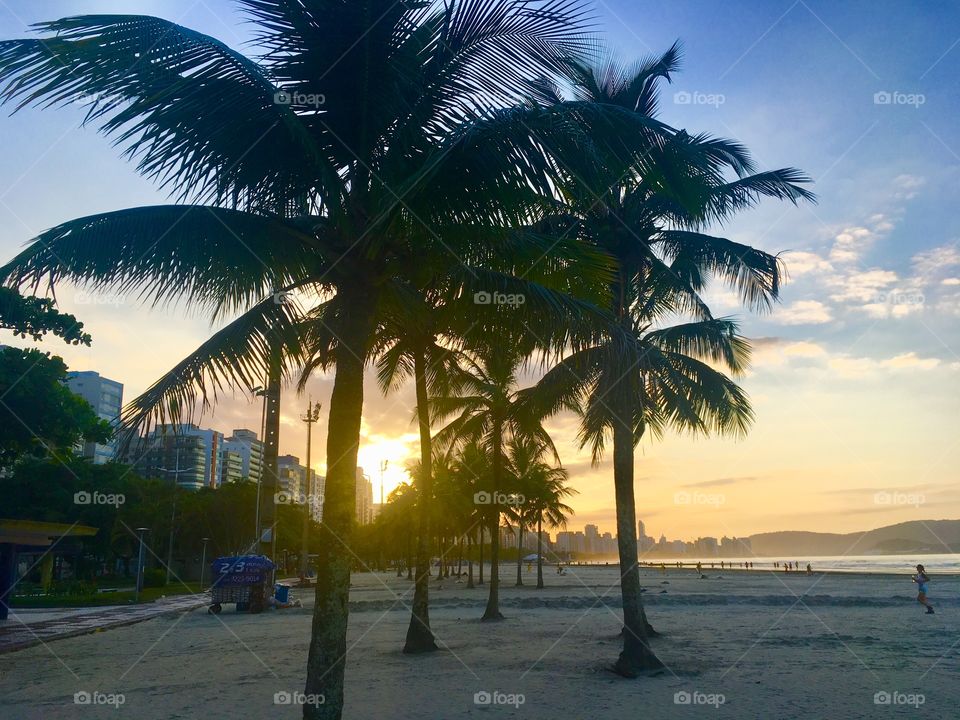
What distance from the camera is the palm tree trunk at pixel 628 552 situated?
12.2 metres

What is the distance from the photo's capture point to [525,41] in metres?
6.57

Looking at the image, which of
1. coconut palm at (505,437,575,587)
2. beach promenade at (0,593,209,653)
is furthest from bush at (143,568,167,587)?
coconut palm at (505,437,575,587)

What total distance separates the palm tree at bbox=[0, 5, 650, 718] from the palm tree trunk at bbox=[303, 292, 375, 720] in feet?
0.06

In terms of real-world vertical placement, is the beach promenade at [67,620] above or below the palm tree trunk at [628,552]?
below

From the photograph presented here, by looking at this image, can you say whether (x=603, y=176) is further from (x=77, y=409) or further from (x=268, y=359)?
(x=77, y=409)

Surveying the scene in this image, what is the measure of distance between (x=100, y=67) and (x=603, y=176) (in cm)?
432

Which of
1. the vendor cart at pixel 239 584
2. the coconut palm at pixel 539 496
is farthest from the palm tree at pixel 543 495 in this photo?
the vendor cart at pixel 239 584

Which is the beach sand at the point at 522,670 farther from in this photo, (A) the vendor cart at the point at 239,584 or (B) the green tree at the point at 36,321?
(B) the green tree at the point at 36,321

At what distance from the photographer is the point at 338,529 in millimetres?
6250

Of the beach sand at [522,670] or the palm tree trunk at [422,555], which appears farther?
the palm tree trunk at [422,555]

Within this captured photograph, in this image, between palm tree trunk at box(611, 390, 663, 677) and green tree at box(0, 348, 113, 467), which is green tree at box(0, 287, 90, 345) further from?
palm tree trunk at box(611, 390, 663, 677)

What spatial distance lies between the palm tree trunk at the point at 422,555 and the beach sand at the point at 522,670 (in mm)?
431

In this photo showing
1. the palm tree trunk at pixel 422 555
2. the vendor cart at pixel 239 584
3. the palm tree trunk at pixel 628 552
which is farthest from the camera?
the vendor cart at pixel 239 584

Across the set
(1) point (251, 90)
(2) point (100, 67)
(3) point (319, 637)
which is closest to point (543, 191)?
(1) point (251, 90)
